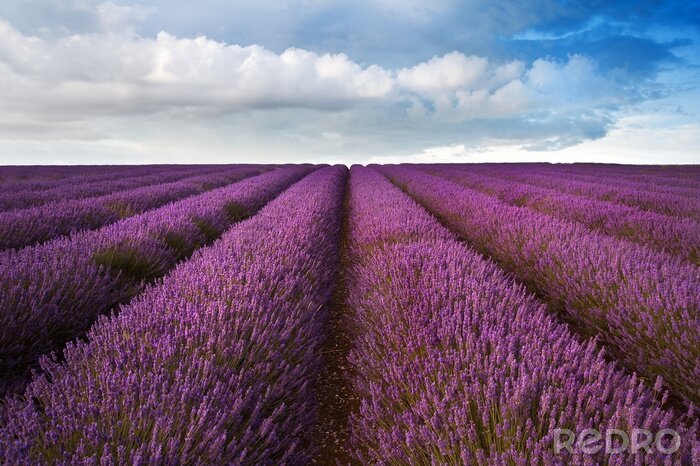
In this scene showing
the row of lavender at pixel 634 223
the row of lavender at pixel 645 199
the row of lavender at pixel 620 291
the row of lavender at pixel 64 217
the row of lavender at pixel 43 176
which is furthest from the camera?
the row of lavender at pixel 43 176

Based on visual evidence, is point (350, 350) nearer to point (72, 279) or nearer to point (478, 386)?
point (478, 386)

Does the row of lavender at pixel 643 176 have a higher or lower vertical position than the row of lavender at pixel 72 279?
higher

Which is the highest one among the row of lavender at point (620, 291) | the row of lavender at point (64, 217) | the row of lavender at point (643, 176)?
the row of lavender at point (643, 176)

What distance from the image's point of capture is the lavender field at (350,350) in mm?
1334

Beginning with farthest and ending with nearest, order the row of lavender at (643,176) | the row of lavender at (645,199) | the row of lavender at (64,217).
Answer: the row of lavender at (643,176)
the row of lavender at (645,199)
the row of lavender at (64,217)

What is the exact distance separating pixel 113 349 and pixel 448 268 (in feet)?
6.76

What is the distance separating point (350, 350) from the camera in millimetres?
2719

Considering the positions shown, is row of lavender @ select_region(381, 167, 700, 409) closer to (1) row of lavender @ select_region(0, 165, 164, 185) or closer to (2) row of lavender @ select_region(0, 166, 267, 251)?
(2) row of lavender @ select_region(0, 166, 267, 251)

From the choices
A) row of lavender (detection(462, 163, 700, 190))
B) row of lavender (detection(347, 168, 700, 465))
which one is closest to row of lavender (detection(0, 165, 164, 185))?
row of lavender (detection(347, 168, 700, 465))

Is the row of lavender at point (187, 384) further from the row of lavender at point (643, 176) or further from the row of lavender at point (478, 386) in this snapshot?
the row of lavender at point (643, 176)

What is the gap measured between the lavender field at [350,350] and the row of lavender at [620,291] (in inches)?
0.7

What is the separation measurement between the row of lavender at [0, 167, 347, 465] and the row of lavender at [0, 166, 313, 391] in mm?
550

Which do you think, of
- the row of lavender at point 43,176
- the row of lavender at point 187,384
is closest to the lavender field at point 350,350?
the row of lavender at point 187,384

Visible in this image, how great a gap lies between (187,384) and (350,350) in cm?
137
